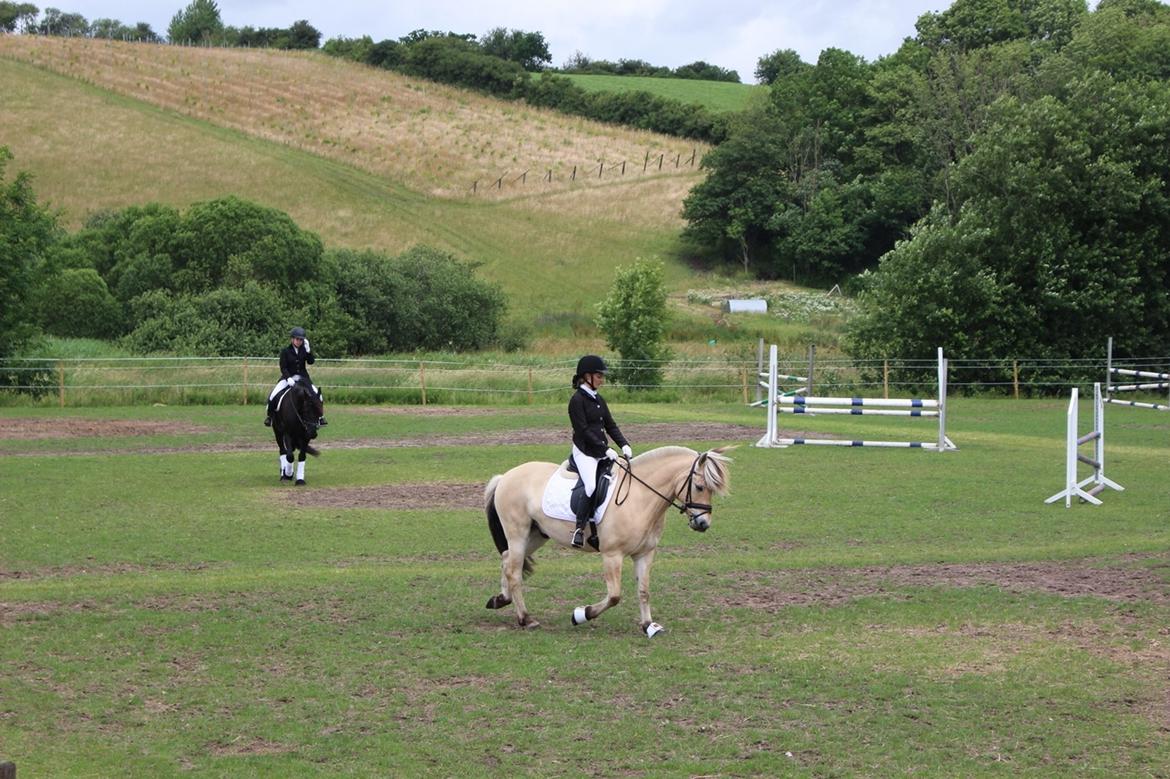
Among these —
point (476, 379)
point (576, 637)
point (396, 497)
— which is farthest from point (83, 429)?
point (576, 637)

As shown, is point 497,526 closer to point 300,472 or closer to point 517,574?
point 517,574

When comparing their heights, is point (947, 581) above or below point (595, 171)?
below

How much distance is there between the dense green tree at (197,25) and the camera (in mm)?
123750

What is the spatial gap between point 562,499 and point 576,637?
115 centimetres

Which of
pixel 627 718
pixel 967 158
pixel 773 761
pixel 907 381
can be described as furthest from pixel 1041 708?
pixel 967 158

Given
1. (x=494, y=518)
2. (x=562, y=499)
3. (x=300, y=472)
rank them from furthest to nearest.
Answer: (x=300, y=472)
(x=494, y=518)
(x=562, y=499)

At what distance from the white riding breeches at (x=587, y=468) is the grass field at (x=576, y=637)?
4.13ft

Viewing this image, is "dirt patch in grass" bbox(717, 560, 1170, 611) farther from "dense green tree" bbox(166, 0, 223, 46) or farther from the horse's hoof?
"dense green tree" bbox(166, 0, 223, 46)

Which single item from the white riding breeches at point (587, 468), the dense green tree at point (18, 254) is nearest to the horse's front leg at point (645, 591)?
the white riding breeches at point (587, 468)

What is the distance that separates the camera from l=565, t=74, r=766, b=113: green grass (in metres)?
102

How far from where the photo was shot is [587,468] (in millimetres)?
10008

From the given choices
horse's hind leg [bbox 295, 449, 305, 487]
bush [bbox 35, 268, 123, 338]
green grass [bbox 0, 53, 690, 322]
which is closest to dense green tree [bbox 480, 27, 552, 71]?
green grass [bbox 0, 53, 690, 322]

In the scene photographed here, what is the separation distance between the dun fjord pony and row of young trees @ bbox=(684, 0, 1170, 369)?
104ft

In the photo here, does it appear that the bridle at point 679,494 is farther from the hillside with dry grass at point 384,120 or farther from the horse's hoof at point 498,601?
the hillside with dry grass at point 384,120
